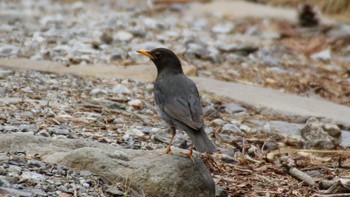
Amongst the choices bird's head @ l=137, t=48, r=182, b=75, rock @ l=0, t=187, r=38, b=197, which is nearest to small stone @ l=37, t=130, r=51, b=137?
bird's head @ l=137, t=48, r=182, b=75

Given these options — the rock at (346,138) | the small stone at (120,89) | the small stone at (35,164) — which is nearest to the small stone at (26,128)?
the small stone at (35,164)

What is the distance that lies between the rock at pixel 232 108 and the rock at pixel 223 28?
5.43 m

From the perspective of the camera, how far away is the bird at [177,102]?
15.9 ft

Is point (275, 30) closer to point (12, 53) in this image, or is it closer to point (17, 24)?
point (17, 24)

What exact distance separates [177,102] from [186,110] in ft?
0.62

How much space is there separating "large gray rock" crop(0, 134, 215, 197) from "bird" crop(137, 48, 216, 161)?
16 cm

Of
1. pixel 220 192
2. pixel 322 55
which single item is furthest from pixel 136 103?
pixel 322 55

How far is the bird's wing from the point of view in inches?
194

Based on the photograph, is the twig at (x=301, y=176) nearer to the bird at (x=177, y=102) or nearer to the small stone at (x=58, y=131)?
the bird at (x=177, y=102)

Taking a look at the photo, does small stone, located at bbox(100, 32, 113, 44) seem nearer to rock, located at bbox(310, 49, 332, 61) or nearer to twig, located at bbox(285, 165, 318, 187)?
rock, located at bbox(310, 49, 332, 61)

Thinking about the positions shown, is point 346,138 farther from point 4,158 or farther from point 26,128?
point 4,158

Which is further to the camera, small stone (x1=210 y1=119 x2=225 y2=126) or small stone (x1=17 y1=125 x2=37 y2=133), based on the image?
small stone (x1=210 y1=119 x2=225 y2=126)

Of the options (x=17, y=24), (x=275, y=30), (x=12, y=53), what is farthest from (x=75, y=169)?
(x=275, y=30)

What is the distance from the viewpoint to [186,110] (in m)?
5.07
